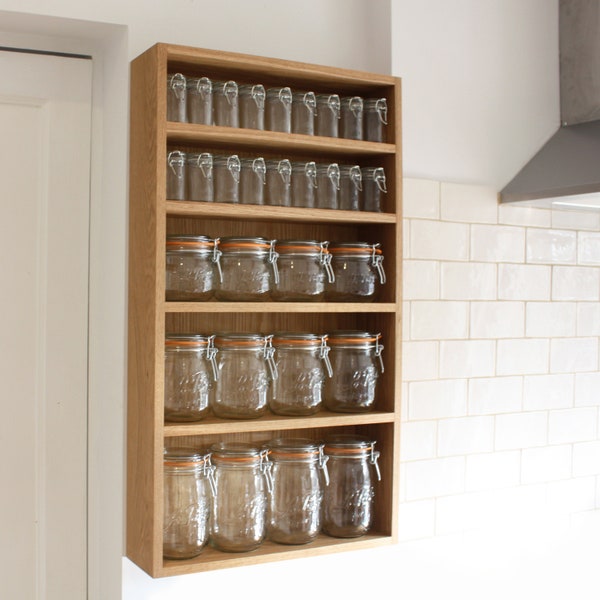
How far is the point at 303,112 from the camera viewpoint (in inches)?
76.0

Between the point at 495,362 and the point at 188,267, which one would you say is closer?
the point at 188,267

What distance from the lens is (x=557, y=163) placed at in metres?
2.27

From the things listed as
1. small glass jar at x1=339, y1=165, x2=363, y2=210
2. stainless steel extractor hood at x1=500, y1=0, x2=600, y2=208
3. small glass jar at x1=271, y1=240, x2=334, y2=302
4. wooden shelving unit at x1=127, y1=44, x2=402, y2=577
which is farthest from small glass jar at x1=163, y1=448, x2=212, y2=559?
stainless steel extractor hood at x1=500, y1=0, x2=600, y2=208

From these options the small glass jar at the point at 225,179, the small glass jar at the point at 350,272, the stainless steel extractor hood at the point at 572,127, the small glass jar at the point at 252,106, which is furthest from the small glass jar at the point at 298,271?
the stainless steel extractor hood at the point at 572,127

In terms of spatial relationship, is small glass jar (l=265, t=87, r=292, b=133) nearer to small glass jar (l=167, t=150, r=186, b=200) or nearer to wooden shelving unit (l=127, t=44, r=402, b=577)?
wooden shelving unit (l=127, t=44, r=402, b=577)

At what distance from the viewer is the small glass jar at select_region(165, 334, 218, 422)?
1799mm

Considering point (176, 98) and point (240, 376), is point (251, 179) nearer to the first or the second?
point (176, 98)

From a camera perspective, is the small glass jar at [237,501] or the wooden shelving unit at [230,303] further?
the small glass jar at [237,501]

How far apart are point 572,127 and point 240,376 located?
1.19 meters

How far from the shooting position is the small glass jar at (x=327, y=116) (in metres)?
1.96

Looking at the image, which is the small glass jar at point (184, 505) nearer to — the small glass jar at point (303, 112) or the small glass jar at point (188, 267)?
the small glass jar at point (188, 267)

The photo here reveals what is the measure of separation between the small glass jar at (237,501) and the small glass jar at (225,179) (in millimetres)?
534

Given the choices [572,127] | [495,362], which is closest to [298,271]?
[495,362]

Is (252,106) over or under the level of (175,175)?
over
